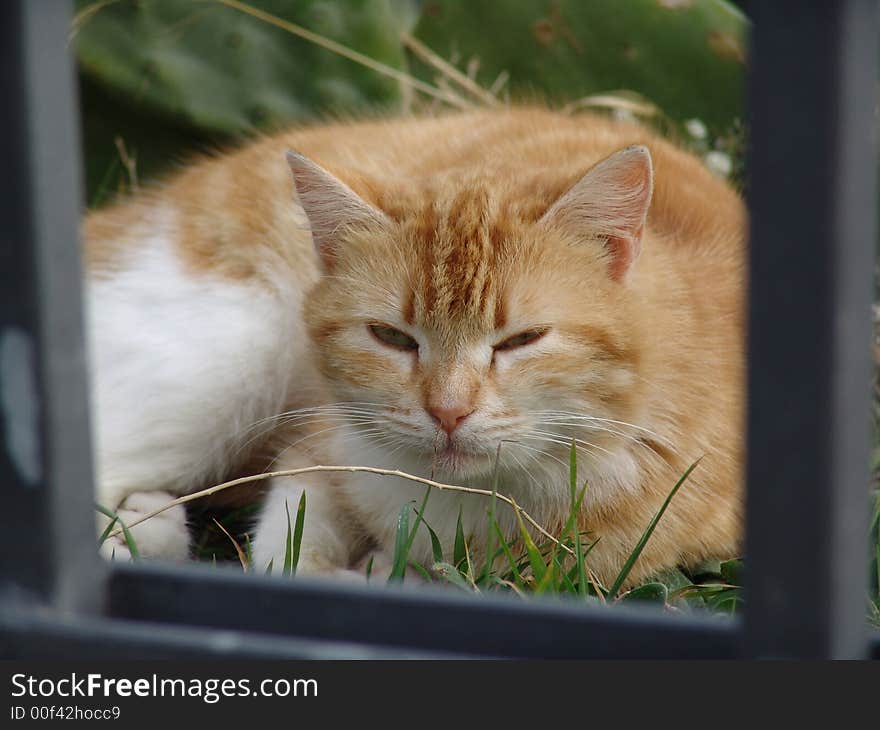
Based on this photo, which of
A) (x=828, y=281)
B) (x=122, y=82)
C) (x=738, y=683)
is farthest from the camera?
(x=122, y=82)

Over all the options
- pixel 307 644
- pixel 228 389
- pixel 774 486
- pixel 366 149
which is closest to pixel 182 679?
pixel 307 644

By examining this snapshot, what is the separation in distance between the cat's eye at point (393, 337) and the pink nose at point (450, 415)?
0.16 metres

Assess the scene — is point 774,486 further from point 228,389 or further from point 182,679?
point 228,389

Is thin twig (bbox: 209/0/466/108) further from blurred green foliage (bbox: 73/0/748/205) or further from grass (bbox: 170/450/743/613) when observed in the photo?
grass (bbox: 170/450/743/613)

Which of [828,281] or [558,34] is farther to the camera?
[558,34]

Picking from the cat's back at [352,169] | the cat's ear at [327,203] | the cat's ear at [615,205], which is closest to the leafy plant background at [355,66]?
the cat's back at [352,169]

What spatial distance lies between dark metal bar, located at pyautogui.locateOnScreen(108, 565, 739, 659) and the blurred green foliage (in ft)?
8.00

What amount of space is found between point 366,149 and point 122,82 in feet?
3.54

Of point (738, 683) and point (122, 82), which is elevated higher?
point (122, 82)

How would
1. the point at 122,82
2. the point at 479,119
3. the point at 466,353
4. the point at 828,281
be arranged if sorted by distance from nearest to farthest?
the point at 828,281, the point at 466,353, the point at 479,119, the point at 122,82

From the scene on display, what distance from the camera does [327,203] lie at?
1939 mm

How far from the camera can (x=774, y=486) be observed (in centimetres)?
79

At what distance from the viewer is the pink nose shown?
1.71 m

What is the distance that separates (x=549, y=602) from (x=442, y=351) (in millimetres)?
870
